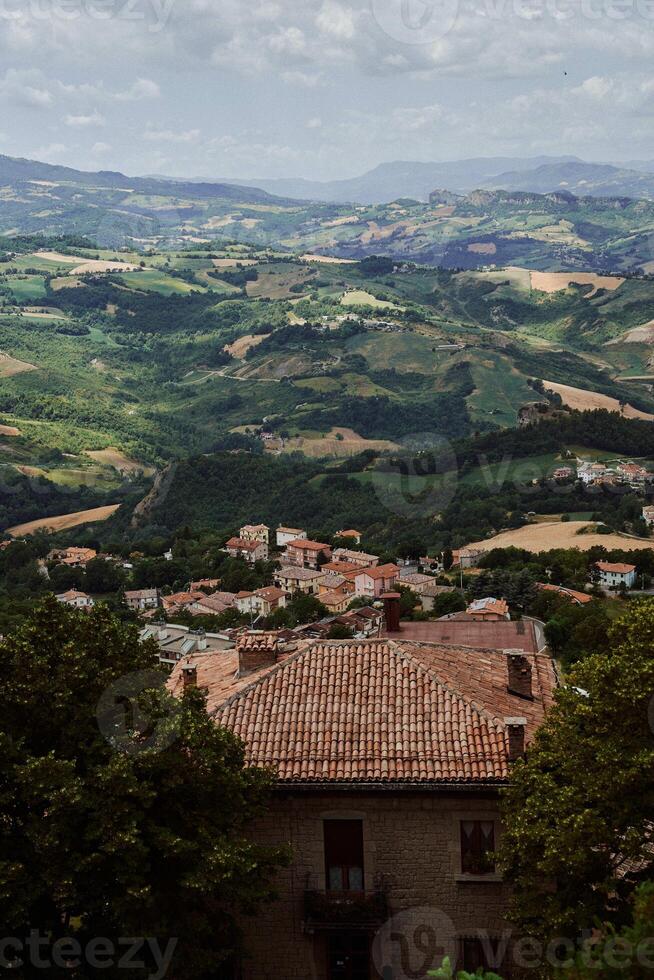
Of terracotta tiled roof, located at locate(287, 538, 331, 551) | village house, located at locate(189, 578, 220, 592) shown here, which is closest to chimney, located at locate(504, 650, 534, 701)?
village house, located at locate(189, 578, 220, 592)

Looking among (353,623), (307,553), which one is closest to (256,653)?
(353,623)

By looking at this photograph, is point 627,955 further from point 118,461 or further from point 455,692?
point 118,461

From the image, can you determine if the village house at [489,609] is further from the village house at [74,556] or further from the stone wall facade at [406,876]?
the village house at [74,556]

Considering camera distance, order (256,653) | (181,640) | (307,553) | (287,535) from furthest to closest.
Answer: (287,535)
(307,553)
(181,640)
(256,653)

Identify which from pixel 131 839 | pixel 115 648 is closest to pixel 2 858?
pixel 131 839

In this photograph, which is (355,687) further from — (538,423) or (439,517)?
(538,423)

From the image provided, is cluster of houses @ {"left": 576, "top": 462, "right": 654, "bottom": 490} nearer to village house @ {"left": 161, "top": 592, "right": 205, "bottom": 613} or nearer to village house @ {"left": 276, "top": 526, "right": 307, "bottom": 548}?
village house @ {"left": 276, "top": 526, "right": 307, "bottom": 548}
